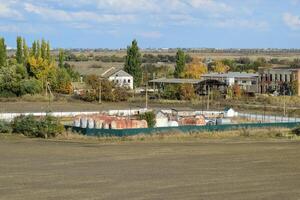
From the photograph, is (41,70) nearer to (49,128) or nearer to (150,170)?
(49,128)

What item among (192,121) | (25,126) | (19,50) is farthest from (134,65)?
(25,126)

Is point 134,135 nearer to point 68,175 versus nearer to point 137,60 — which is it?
point 68,175

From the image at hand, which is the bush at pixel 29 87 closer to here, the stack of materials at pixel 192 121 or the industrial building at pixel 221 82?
the industrial building at pixel 221 82

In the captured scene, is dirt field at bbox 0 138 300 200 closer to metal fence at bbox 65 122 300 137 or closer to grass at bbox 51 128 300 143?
grass at bbox 51 128 300 143

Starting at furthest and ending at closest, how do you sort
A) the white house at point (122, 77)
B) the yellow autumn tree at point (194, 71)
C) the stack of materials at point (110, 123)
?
the yellow autumn tree at point (194, 71)
the white house at point (122, 77)
the stack of materials at point (110, 123)

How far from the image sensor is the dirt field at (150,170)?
52.6 feet

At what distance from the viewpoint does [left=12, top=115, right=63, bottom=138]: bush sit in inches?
1278

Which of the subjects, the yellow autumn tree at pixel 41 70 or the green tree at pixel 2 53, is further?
the green tree at pixel 2 53

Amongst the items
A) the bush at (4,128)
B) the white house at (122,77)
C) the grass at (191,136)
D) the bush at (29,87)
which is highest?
the white house at (122,77)

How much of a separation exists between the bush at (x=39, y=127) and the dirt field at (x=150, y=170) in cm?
230

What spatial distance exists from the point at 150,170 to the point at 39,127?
536 inches

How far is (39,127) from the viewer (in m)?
32.7

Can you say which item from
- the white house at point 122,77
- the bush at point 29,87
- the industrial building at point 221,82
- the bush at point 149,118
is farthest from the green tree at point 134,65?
the bush at point 149,118

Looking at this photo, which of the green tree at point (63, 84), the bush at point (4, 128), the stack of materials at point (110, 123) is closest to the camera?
the bush at point (4, 128)
